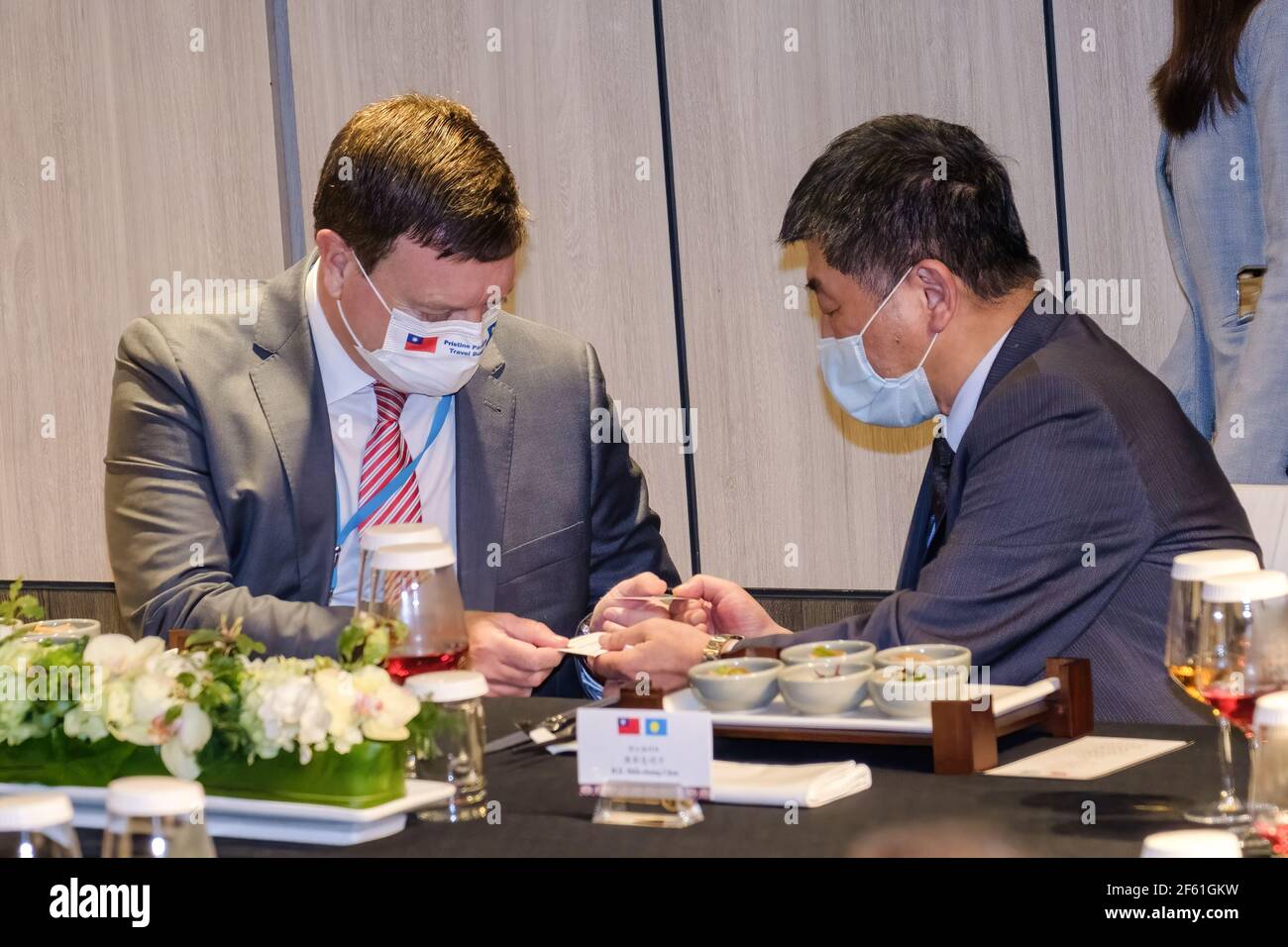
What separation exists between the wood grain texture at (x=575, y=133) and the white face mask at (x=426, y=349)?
169 centimetres

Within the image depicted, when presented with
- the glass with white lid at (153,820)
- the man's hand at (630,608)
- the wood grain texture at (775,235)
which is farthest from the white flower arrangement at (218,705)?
the wood grain texture at (775,235)

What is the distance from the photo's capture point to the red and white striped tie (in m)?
2.64

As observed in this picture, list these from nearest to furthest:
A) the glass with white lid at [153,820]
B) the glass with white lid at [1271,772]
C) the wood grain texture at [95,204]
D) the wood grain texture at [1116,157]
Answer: the glass with white lid at [153,820]
the glass with white lid at [1271,772]
the wood grain texture at [1116,157]
the wood grain texture at [95,204]

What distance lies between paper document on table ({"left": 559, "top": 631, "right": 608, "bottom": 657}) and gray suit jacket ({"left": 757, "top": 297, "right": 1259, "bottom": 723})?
0.85 ft

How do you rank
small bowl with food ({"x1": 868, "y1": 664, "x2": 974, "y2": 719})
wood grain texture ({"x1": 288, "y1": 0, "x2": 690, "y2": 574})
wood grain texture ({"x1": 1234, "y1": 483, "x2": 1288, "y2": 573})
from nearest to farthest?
1. small bowl with food ({"x1": 868, "y1": 664, "x2": 974, "y2": 719})
2. wood grain texture ({"x1": 1234, "y1": 483, "x2": 1288, "y2": 573})
3. wood grain texture ({"x1": 288, "y1": 0, "x2": 690, "y2": 574})

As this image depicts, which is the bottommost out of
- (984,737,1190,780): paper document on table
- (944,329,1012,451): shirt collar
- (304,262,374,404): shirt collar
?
(984,737,1190,780): paper document on table

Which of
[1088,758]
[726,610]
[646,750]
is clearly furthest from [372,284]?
[1088,758]

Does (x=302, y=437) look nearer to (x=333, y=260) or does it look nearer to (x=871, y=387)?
(x=333, y=260)

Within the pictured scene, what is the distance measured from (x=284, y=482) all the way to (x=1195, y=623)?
64.2 inches

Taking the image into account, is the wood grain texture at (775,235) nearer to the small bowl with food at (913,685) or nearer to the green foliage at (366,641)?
the small bowl with food at (913,685)

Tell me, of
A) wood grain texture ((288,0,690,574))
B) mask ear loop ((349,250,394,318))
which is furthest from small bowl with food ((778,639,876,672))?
wood grain texture ((288,0,690,574))

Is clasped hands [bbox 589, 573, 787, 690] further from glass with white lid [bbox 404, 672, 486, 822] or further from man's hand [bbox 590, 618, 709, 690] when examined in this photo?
glass with white lid [bbox 404, 672, 486, 822]

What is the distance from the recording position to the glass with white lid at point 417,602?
174cm
